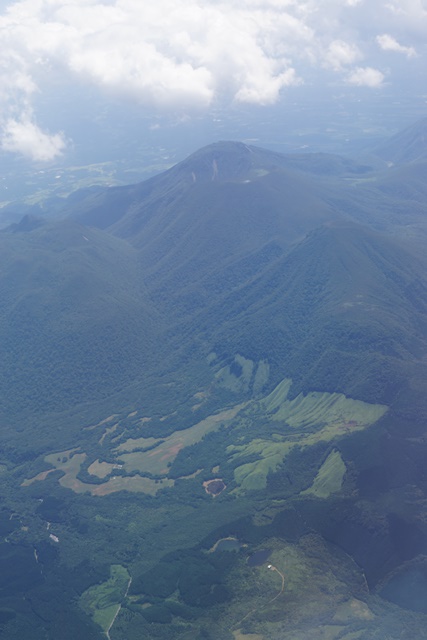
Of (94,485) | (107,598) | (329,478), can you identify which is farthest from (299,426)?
(107,598)

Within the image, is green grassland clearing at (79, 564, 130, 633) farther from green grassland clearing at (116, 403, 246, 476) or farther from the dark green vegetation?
green grassland clearing at (116, 403, 246, 476)

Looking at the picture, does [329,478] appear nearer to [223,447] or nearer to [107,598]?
[223,447]

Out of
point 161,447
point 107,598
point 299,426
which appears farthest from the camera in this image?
point 161,447

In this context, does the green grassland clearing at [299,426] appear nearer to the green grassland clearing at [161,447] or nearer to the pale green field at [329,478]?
the pale green field at [329,478]

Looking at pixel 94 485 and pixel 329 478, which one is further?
pixel 94 485

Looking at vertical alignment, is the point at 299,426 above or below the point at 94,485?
above

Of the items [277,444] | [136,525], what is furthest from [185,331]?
[136,525]

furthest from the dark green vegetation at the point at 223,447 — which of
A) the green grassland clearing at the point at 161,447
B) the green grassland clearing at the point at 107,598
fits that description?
the green grassland clearing at the point at 161,447

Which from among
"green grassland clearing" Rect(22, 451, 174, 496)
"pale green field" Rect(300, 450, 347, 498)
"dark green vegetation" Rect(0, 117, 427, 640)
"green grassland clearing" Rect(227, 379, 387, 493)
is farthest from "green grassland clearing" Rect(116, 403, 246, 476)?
"pale green field" Rect(300, 450, 347, 498)

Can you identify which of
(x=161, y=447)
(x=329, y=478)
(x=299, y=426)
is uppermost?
(x=299, y=426)
